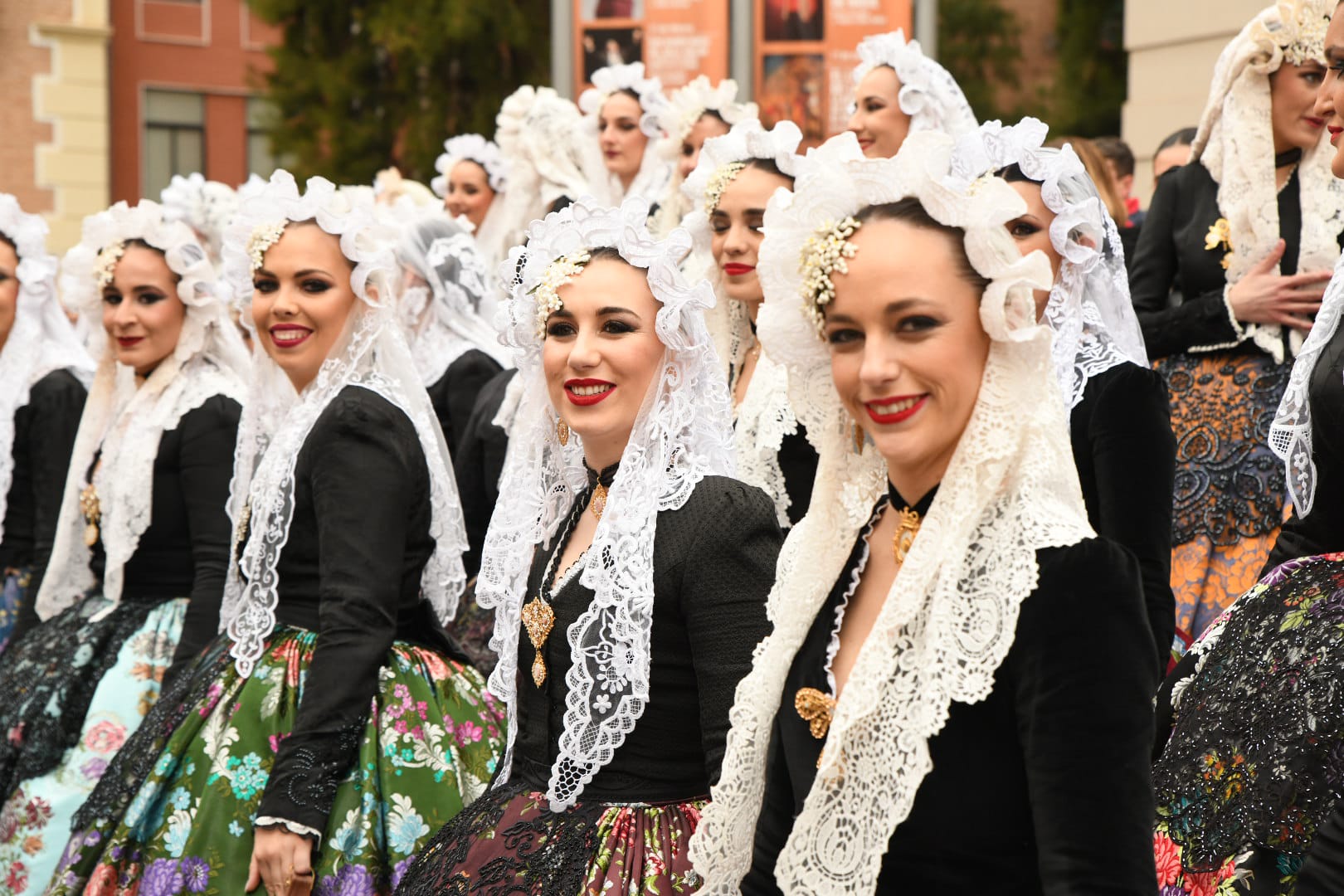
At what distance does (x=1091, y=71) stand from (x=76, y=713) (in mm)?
14200

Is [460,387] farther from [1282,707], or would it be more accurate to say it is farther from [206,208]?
[1282,707]

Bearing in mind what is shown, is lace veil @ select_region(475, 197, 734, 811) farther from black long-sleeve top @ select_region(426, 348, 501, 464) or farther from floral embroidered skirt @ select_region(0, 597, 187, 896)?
black long-sleeve top @ select_region(426, 348, 501, 464)

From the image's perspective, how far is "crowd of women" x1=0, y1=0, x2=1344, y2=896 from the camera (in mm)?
2230

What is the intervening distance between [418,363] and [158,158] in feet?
55.5

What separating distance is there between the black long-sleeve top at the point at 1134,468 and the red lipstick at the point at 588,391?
102cm

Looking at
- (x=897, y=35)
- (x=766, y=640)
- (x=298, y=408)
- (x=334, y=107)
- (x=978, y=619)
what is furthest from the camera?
(x=334, y=107)

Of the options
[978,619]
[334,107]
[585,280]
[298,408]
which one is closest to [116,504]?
[298,408]

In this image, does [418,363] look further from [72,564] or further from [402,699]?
[402,699]

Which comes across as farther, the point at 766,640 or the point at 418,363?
the point at 418,363

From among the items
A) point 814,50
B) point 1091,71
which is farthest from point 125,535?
point 1091,71

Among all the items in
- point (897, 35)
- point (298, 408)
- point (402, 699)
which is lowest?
point (402, 699)

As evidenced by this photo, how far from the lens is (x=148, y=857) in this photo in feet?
12.8

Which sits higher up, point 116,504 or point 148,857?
point 116,504

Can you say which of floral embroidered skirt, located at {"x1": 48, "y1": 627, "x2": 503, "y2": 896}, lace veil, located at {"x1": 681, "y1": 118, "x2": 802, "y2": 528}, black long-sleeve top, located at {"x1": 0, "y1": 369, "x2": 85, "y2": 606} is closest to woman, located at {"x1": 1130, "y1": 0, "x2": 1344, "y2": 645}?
lace veil, located at {"x1": 681, "y1": 118, "x2": 802, "y2": 528}
